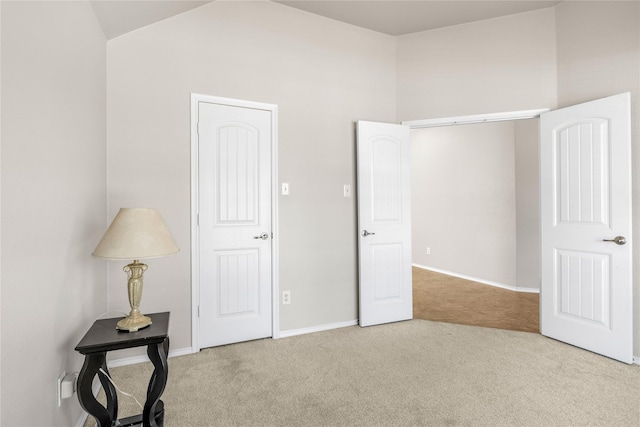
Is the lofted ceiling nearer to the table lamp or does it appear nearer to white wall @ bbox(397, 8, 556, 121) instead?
white wall @ bbox(397, 8, 556, 121)

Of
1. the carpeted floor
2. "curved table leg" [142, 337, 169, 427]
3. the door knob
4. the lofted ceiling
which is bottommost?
the carpeted floor

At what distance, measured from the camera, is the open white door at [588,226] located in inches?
103

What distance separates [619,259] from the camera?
2625 millimetres

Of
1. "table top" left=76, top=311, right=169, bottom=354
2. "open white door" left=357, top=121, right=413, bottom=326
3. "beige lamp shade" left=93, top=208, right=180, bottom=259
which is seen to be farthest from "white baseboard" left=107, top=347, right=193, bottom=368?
"open white door" left=357, top=121, right=413, bottom=326

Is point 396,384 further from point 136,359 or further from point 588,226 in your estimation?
point 588,226

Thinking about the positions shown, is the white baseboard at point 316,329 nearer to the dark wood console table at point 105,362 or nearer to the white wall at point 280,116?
the white wall at point 280,116

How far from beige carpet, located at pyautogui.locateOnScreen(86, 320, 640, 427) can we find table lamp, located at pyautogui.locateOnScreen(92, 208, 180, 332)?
26.2 inches

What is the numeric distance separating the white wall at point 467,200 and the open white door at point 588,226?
6.84 feet

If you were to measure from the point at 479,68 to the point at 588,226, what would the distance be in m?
1.77

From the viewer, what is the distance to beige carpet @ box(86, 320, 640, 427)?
1903mm

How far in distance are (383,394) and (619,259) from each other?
2111 mm

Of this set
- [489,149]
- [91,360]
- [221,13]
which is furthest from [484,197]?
[91,360]

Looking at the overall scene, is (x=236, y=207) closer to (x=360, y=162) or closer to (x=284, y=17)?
(x=360, y=162)

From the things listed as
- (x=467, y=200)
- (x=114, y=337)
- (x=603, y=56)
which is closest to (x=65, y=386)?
(x=114, y=337)
